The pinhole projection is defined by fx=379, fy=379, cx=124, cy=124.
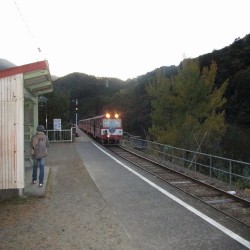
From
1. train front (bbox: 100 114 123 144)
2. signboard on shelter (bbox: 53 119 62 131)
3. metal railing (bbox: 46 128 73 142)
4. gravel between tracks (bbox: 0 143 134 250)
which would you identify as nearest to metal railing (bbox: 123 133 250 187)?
train front (bbox: 100 114 123 144)

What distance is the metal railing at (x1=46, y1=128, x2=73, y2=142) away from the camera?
3312 cm

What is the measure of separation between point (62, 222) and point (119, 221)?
1146mm

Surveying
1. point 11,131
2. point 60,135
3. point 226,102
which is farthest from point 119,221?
point 226,102

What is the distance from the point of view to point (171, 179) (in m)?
14.0

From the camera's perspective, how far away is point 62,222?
762 cm

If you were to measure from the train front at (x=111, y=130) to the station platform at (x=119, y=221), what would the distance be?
19.6 metres

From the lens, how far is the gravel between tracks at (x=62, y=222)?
20.9 ft

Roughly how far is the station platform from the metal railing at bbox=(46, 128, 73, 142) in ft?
69.3

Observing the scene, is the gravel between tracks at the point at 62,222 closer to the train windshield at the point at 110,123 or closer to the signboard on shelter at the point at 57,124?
the signboard on shelter at the point at 57,124

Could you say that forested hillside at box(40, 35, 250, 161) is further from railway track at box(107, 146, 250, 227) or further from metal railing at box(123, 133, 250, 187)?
railway track at box(107, 146, 250, 227)

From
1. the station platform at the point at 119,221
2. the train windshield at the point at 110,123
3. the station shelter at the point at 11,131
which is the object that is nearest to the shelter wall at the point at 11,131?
the station shelter at the point at 11,131

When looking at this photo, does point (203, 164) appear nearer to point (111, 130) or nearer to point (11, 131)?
point (11, 131)

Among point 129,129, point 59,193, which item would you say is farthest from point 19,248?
point 129,129

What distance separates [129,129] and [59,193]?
72.4m
